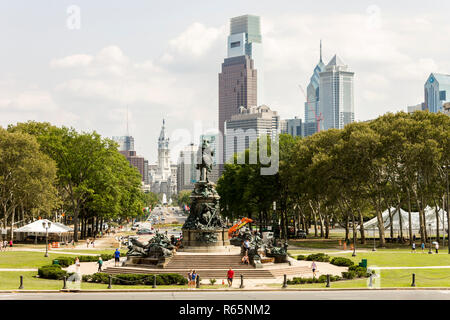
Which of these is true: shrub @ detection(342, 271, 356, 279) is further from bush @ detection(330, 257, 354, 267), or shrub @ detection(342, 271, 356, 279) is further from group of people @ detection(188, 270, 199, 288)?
group of people @ detection(188, 270, 199, 288)

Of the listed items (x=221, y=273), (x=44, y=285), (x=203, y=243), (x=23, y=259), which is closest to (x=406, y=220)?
(x=203, y=243)

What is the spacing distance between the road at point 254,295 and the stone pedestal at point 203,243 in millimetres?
13754

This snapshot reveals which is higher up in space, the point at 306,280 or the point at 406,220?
A: the point at 406,220

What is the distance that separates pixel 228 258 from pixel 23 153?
3844 centimetres

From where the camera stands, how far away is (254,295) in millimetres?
31781

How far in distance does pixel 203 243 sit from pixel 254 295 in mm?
16394

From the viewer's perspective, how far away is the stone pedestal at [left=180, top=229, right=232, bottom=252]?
4734 centimetres

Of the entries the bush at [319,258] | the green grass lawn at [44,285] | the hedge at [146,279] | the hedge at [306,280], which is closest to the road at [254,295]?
the green grass lawn at [44,285]

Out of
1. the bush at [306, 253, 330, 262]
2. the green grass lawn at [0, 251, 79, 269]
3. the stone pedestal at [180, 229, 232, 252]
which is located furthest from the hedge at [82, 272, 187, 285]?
the bush at [306, 253, 330, 262]

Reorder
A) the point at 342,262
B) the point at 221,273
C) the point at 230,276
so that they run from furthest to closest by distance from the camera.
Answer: the point at 342,262, the point at 221,273, the point at 230,276

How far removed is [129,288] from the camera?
35.0 metres

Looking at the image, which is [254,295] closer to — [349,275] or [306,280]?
[306,280]
